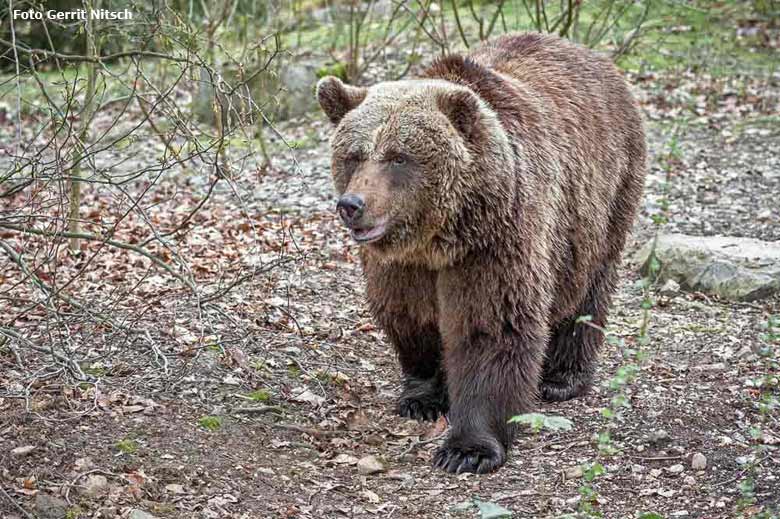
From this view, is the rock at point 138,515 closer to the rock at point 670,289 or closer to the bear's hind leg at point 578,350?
the bear's hind leg at point 578,350

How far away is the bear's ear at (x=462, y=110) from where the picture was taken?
547cm

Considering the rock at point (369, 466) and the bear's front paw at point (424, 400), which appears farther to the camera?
the bear's front paw at point (424, 400)

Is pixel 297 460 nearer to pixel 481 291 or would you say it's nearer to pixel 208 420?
pixel 208 420

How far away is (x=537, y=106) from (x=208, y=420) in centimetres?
273

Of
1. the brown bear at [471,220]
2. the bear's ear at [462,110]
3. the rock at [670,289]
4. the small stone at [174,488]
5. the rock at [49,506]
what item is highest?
the bear's ear at [462,110]

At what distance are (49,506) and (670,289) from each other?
5.50m

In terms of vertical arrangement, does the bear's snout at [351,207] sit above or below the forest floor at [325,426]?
above

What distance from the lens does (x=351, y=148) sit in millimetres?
5562

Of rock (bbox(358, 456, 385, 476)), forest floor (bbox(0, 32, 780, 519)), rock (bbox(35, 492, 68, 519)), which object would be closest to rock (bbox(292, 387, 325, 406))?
forest floor (bbox(0, 32, 780, 519))

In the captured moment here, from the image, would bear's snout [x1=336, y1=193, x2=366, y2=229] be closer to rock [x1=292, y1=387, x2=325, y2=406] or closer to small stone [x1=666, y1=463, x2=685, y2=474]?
rock [x1=292, y1=387, x2=325, y2=406]

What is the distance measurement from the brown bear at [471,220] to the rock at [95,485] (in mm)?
1772

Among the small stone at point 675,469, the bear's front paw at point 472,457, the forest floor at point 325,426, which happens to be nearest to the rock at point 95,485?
the forest floor at point 325,426

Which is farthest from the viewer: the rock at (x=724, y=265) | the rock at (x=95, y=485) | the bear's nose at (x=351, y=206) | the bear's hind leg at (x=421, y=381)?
the rock at (x=724, y=265)

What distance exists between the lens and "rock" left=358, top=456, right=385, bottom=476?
571cm
